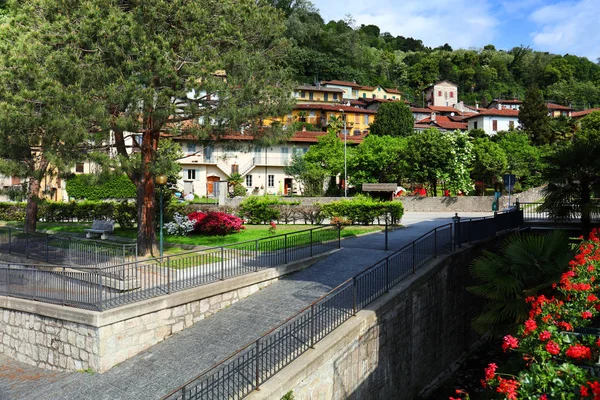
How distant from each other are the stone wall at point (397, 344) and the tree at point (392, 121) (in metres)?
44.2

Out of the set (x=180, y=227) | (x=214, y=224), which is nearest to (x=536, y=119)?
(x=214, y=224)

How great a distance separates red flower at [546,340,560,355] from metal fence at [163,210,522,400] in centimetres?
399

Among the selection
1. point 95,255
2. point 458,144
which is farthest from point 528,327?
point 458,144

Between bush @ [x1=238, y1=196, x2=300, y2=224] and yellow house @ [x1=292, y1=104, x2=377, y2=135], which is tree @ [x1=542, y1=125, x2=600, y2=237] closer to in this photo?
bush @ [x1=238, y1=196, x2=300, y2=224]

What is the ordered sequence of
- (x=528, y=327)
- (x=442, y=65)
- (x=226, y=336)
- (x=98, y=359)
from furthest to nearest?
(x=442, y=65) < (x=226, y=336) < (x=98, y=359) < (x=528, y=327)

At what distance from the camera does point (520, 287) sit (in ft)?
33.2

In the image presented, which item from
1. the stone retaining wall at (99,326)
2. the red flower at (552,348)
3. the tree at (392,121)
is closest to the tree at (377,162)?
the tree at (392,121)

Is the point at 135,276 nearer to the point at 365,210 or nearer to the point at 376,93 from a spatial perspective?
the point at 365,210

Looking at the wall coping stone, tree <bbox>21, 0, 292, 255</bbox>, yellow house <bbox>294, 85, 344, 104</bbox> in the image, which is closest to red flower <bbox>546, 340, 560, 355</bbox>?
the wall coping stone

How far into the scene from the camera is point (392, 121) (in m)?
59.1

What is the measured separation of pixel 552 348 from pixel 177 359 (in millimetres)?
6834

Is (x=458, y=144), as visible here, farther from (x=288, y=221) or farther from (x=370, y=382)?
(x=370, y=382)

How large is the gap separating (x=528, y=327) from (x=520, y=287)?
469 centimetres

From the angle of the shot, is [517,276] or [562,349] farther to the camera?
[517,276]
